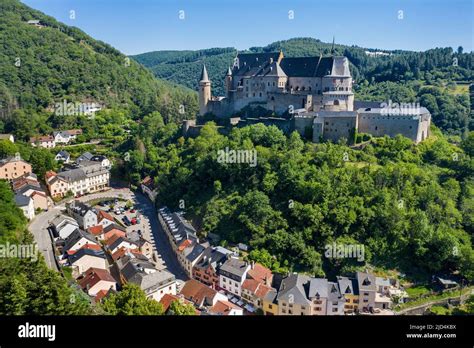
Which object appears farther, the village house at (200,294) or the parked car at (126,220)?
the parked car at (126,220)

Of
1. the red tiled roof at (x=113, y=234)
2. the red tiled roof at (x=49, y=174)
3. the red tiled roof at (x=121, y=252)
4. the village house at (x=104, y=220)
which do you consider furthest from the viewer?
the red tiled roof at (x=49, y=174)

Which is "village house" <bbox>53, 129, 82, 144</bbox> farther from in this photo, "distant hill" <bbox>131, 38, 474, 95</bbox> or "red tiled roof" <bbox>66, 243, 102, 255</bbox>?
"distant hill" <bbox>131, 38, 474, 95</bbox>

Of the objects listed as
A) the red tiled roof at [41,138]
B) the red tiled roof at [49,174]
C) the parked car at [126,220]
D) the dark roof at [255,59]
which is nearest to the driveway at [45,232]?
the red tiled roof at [49,174]

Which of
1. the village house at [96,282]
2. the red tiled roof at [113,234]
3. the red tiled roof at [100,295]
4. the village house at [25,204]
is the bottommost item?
the red tiled roof at [100,295]

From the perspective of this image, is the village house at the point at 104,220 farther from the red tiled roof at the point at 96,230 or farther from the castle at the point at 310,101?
the castle at the point at 310,101

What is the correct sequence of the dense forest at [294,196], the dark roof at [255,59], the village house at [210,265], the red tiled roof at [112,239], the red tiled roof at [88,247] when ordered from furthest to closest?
the dark roof at [255,59]
the red tiled roof at [112,239]
the red tiled roof at [88,247]
the village house at [210,265]
the dense forest at [294,196]

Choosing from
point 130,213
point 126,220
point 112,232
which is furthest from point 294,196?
point 130,213

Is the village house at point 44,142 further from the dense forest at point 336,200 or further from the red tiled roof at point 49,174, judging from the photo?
the dense forest at point 336,200

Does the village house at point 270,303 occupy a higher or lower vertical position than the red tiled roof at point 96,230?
lower
